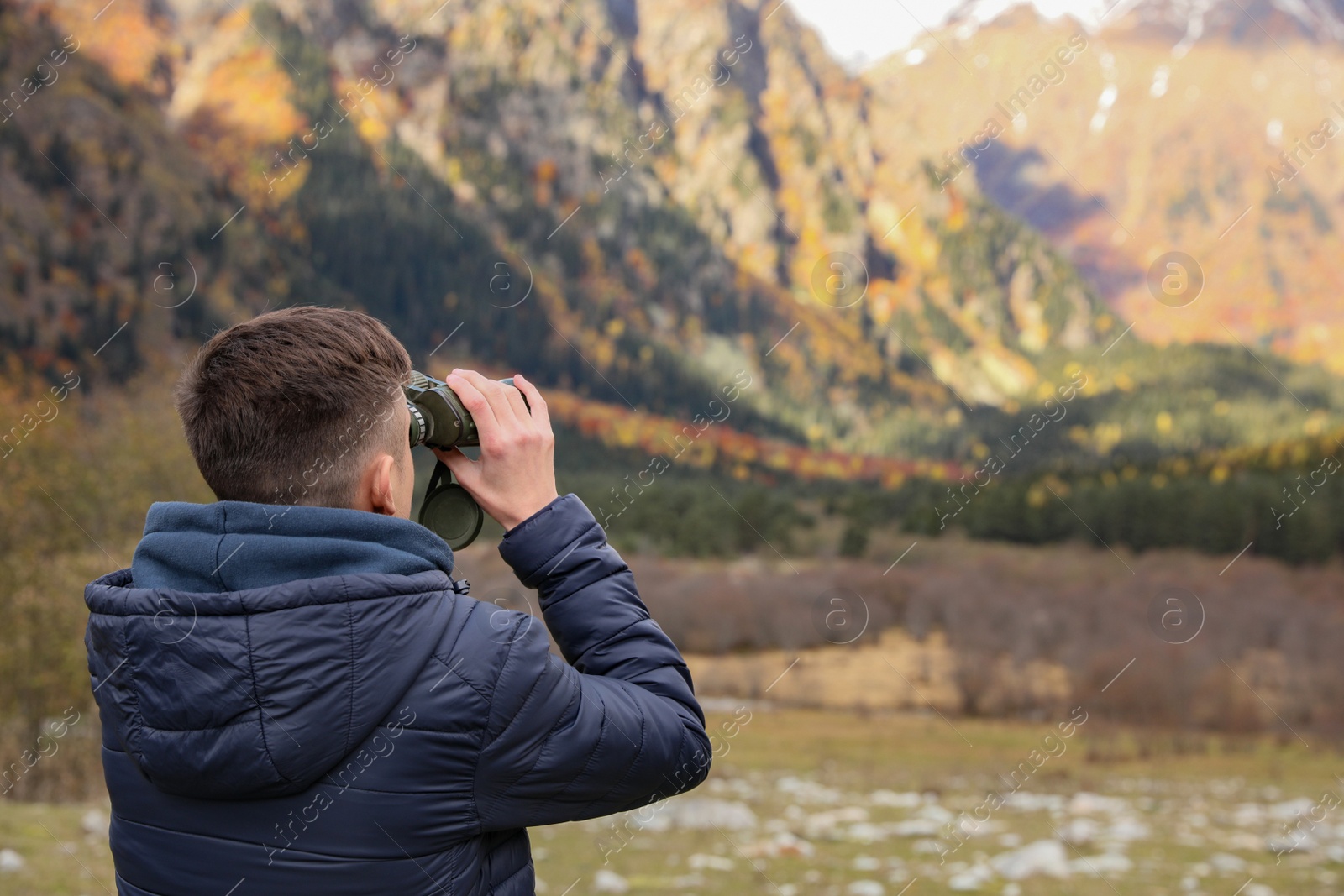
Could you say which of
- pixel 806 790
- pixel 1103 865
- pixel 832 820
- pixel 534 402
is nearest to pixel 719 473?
pixel 806 790

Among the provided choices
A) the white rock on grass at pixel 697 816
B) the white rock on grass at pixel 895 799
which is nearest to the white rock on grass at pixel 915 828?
the white rock on grass at pixel 895 799

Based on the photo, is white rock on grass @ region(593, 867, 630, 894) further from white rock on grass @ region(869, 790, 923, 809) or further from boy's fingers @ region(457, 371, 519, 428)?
boy's fingers @ region(457, 371, 519, 428)

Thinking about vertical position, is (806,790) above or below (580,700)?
below

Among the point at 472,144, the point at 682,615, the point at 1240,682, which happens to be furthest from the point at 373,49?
the point at 1240,682

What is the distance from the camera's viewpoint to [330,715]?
1477 mm

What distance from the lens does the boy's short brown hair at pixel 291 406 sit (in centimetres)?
155

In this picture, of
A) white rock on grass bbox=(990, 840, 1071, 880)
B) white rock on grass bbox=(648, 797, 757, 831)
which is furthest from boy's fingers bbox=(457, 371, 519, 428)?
white rock on grass bbox=(648, 797, 757, 831)

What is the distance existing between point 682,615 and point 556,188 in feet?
502

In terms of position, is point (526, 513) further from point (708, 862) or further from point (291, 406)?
point (708, 862)

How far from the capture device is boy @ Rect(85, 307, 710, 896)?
148 cm

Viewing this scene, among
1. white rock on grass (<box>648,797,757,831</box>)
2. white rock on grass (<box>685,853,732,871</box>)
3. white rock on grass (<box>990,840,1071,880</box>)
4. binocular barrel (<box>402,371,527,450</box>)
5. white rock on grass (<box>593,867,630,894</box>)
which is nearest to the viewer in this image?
binocular barrel (<box>402,371,527,450</box>)

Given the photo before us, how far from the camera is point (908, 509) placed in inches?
3103

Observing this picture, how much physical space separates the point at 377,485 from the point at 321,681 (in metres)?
0.29

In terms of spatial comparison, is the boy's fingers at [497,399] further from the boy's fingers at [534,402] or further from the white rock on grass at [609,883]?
the white rock on grass at [609,883]
